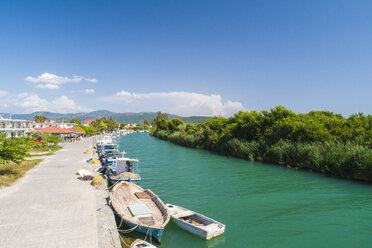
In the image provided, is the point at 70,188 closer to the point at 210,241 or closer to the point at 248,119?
the point at 210,241

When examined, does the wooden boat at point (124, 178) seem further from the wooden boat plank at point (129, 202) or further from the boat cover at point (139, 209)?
the boat cover at point (139, 209)

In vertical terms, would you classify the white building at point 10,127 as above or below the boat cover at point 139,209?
above

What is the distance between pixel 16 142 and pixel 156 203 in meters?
13.9

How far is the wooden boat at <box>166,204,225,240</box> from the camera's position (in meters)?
11.8

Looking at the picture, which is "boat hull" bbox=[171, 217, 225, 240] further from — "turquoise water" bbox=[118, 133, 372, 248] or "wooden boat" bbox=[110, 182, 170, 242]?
"wooden boat" bbox=[110, 182, 170, 242]

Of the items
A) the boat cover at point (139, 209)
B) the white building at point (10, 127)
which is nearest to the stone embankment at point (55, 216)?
the boat cover at point (139, 209)

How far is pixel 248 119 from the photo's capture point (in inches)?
1695

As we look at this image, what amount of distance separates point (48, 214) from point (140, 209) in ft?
15.0

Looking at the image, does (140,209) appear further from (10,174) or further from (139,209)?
(10,174)

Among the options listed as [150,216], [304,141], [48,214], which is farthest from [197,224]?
[304,141]

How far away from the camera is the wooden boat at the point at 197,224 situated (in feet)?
38.7

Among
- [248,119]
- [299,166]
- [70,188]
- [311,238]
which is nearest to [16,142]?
[70,188]

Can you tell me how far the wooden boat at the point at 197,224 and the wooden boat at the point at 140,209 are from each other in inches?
44.9

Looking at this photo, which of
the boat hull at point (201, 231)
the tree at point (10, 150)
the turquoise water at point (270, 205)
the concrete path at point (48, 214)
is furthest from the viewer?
the tree at point (10, 150)
